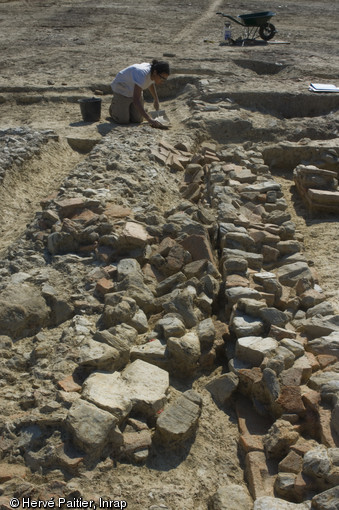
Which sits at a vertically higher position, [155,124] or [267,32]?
[267,32]

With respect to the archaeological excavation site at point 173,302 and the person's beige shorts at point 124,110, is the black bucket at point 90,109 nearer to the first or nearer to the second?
the archaeological excavation site at point 173,302

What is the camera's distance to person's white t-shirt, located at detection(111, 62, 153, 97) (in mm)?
6469

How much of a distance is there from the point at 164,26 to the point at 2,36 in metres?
3.53

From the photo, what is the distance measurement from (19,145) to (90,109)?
4.74 ft

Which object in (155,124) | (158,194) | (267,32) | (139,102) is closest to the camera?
(158,194)

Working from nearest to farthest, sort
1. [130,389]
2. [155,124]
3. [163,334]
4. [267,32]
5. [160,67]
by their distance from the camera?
[130,389] → [163,334] → [160,67] → [155,124] → [267,32]

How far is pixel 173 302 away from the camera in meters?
3.44

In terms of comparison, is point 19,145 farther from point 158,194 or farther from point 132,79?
point 158,194

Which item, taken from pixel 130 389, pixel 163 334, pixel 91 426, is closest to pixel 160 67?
pixel 163 334

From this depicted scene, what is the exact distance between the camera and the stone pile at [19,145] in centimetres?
548

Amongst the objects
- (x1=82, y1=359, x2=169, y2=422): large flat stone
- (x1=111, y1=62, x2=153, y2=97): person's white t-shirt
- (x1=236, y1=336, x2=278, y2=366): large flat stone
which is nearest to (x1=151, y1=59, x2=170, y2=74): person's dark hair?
(x1=111, y1=62, x2=153, y2=97): person's white t-shirt

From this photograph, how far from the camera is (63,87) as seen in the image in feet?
26.0

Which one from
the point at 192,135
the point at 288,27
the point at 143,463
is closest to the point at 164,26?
the point at 288,27

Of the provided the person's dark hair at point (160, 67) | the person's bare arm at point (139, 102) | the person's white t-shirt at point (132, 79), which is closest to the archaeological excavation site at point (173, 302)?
the person's bare arm at point (139, 102)
